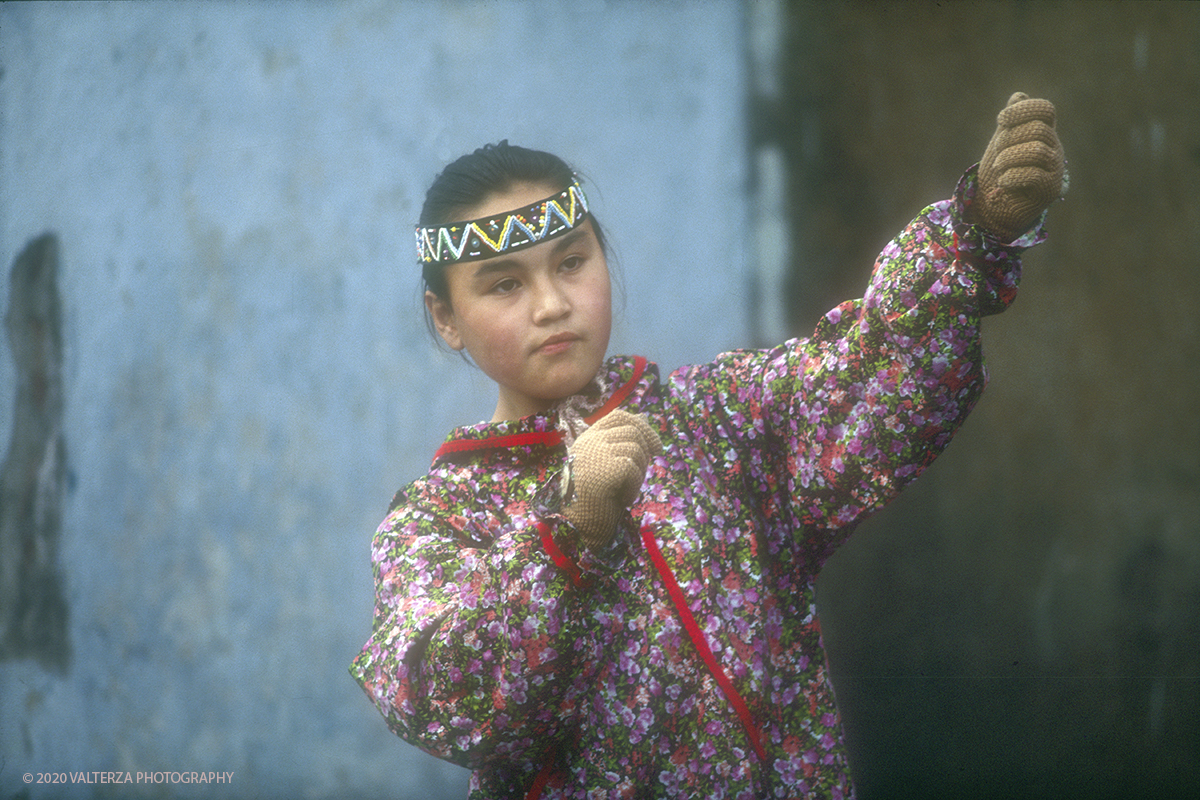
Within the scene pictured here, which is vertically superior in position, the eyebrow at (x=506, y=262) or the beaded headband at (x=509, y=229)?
the beaded headband at (x=509, y=229)

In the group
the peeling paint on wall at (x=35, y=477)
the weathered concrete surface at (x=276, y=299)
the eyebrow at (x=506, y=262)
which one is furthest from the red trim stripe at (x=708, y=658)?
the peeling paint on wall at (x=35, y=477)

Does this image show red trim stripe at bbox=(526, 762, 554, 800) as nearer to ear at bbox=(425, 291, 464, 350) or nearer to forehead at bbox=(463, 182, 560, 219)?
ear at bbox=(425, 291, 464, 350)

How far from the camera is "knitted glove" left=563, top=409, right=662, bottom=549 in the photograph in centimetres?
80

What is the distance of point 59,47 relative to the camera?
1770 millimetres

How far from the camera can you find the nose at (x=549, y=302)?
103 cm

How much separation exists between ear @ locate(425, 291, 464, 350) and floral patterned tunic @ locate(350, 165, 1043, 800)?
0.43 feet

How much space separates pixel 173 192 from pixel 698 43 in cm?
109

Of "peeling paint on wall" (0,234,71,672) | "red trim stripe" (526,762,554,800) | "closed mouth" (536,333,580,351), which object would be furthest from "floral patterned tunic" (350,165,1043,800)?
"peeling paint on wall" (0,234,71,672)

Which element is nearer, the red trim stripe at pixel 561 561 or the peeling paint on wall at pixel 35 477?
the red trim stripe at pixel 561 561

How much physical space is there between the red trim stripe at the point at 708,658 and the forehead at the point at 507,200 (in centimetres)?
48

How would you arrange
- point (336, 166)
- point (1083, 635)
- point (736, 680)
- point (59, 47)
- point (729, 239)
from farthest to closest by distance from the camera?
point (59, 47), point (336, 166), point (729, 239), point (1083, 635), point (736, 680)

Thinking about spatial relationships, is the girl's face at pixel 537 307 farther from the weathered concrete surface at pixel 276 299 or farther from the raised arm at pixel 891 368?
the weathered concrete surface at pixel 276 299

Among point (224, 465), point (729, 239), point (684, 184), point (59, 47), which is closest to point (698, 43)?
point (684, 184)

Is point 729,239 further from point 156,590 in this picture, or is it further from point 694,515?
point 156,590
